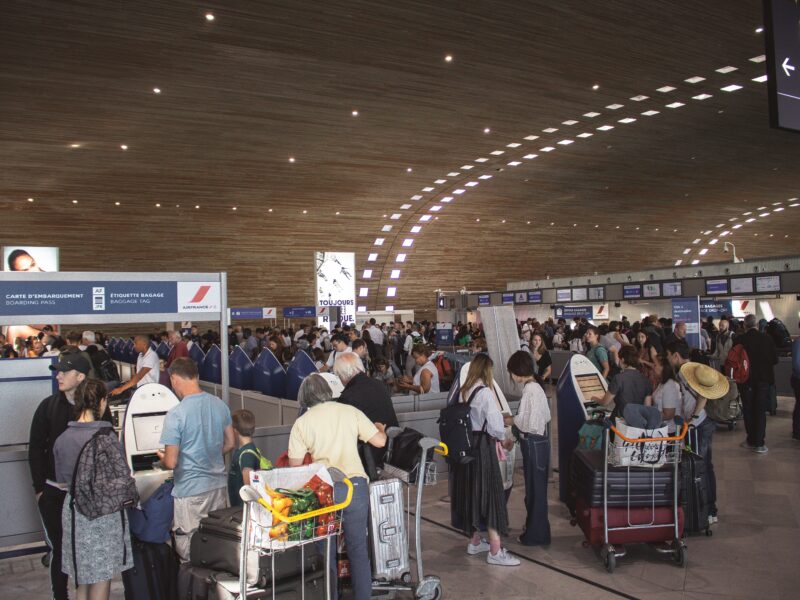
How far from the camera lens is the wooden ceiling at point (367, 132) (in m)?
14.3

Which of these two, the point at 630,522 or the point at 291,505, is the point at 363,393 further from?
the point at 630,522

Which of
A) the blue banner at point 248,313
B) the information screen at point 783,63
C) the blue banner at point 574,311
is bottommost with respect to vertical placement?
the blue banner at point 574,311

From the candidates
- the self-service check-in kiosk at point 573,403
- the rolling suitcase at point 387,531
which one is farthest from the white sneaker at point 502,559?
the self-service check-in kiosk at point 573,403

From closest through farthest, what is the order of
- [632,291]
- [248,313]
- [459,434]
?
[459,434] → [632,291] → [248,313]

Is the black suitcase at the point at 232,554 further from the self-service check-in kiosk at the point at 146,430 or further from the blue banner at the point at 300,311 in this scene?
the blue banner at the point at 300,311

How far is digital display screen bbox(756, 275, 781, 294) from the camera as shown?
1599 centimetres

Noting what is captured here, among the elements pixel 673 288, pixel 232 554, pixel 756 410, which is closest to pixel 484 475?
pixel 232 554

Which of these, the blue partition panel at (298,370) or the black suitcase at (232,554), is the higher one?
the blue partition panel at (298,370)

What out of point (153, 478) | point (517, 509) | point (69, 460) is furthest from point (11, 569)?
point (517, 509)

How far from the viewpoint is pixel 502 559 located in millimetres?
5176

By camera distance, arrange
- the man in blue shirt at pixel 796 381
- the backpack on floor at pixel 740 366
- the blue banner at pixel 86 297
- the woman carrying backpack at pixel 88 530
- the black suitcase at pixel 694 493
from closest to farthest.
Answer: the woman carrying backpack at pixel 88 530
the blue banner at pixel 86 297
the black suitcase at pixel 694 493
the man in blue shirt at pixel 796 381
the backpack on floor at pixel 740 366

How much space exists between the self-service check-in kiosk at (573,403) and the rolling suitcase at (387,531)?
2626mm

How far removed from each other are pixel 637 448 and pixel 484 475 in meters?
1.15

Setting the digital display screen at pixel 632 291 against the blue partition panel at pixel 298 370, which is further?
the digital display screen at pixel 632 291
